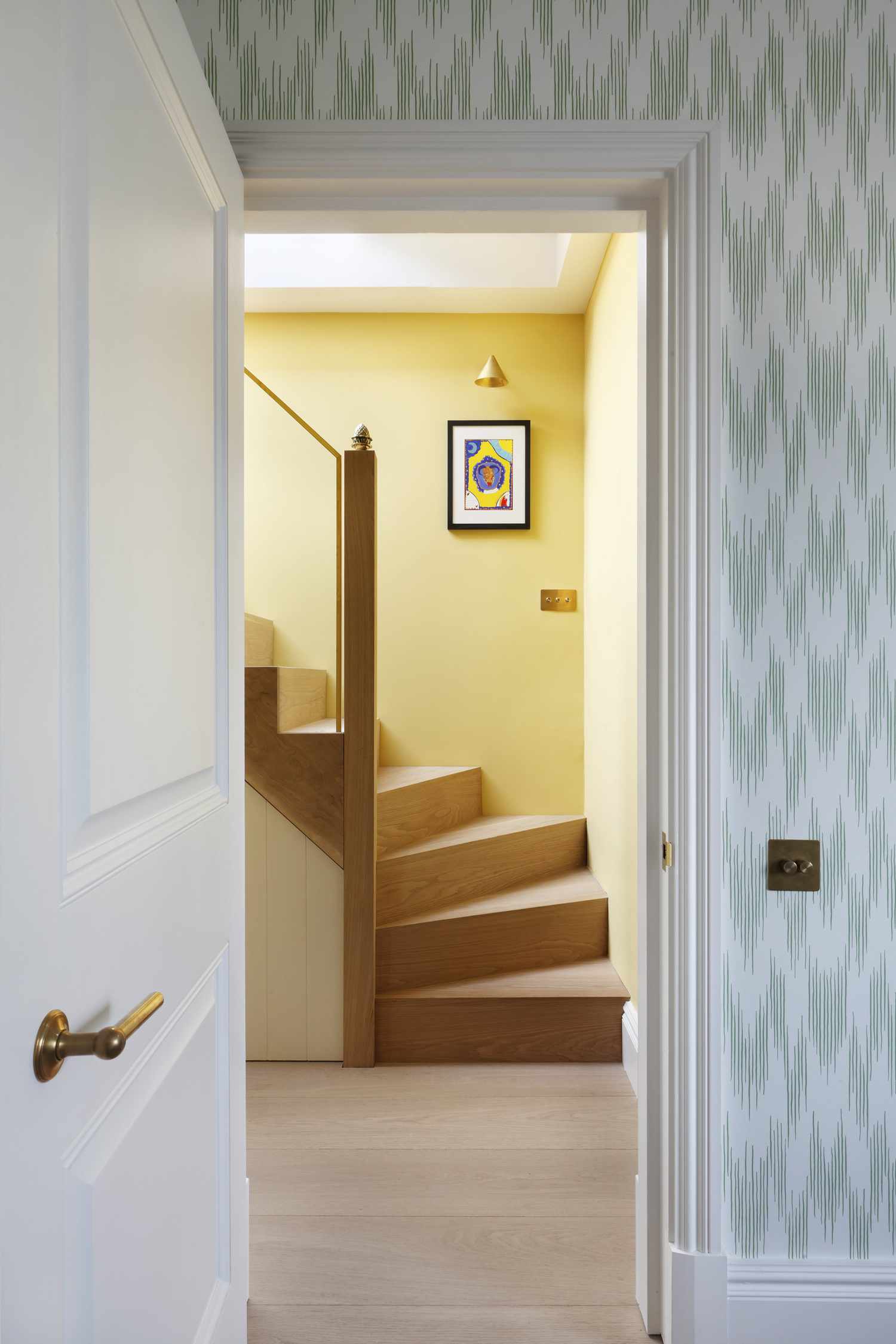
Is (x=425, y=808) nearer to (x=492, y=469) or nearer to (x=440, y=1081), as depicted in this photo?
(x=440, y=1081)

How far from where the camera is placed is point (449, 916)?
3016 millimetres

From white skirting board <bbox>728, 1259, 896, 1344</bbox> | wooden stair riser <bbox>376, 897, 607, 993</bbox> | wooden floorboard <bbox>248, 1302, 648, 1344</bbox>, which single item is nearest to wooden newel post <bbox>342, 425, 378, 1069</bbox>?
wooden stair riser <bbox>376, 897, 607, 993</bbox>

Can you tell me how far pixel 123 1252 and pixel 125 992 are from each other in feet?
0.92

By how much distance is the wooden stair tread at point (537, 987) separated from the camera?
282cm

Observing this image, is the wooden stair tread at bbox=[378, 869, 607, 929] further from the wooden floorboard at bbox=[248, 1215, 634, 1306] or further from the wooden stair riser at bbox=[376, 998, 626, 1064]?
the wooden floorboard at bbox=[248, 1215, 634, 1306]

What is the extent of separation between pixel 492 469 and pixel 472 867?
181cm

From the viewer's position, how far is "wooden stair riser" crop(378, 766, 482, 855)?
3.34 m

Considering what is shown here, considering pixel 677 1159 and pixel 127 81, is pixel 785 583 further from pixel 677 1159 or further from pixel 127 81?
pixel 127 81

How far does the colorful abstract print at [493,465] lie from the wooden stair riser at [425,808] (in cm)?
127

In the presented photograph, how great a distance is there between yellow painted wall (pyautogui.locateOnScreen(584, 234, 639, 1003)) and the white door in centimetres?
140

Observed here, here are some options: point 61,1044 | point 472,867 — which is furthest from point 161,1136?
point 472,867

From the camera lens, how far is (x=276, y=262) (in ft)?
11.8

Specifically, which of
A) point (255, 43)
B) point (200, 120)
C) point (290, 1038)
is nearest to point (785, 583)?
point (200, 120)

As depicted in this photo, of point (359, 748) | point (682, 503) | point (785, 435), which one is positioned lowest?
point (359, 748)
